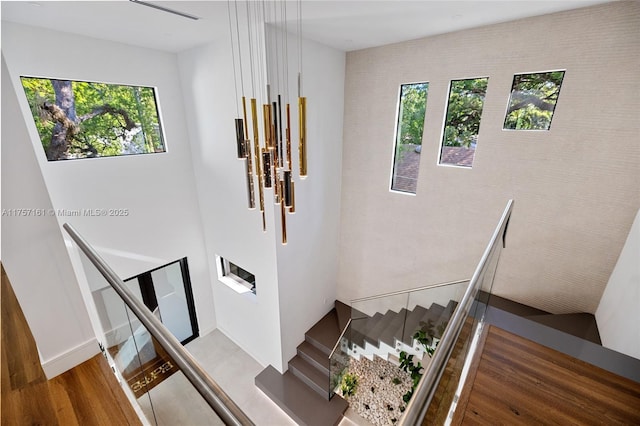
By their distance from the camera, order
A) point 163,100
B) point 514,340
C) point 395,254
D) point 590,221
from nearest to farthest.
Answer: point 514,340, point 590,221, point 163,100, point 395,254

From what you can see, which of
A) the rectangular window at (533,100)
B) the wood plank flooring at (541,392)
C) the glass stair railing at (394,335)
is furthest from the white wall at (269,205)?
the wood plank flooring at (541,392)

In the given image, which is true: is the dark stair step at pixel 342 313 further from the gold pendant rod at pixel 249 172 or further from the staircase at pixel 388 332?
the gold pendant rod at pixel 249 172

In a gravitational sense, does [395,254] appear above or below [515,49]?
below

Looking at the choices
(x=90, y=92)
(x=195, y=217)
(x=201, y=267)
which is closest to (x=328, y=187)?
(x=195, y=217)

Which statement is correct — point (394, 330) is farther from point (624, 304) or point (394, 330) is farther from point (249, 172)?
point (249, 172)

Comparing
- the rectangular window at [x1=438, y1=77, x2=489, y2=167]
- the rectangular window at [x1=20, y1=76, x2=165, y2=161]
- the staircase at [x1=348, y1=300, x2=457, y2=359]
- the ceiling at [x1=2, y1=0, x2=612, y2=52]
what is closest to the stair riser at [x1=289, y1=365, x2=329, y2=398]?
the staircase at [x1=348, y1=300, x2=457, y2=359]

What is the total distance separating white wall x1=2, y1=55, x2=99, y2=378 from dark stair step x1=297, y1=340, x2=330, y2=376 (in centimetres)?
309

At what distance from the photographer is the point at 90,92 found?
386cm

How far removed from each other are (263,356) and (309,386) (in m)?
1.02

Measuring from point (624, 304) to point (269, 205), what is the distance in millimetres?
4044

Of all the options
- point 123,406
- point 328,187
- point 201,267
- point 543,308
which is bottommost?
point 201,267

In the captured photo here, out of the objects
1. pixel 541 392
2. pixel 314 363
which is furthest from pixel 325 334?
pixel 541 392

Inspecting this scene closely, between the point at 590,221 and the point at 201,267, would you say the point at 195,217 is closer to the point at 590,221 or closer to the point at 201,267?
the point at 201,267

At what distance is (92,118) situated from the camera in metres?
4.00
